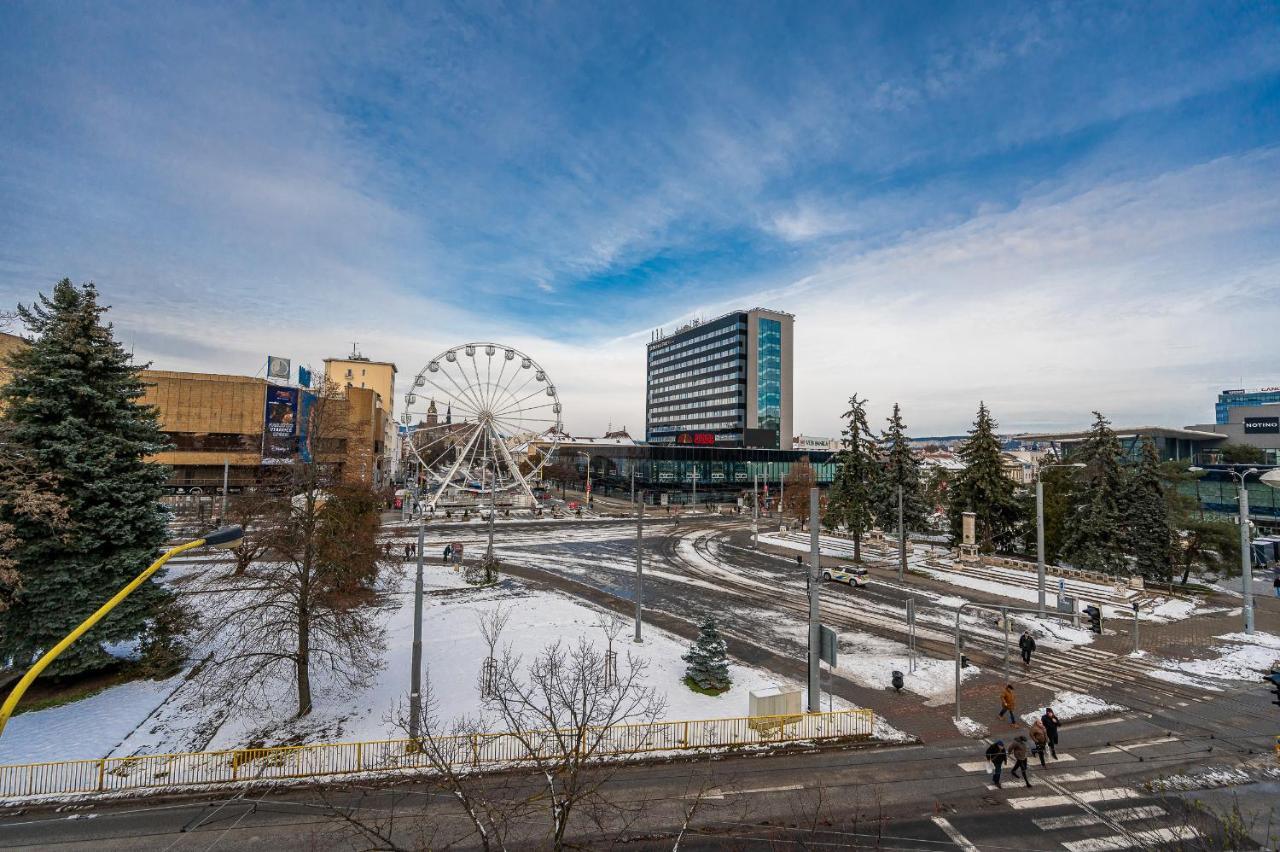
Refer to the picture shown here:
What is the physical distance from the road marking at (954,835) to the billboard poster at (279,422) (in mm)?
68070

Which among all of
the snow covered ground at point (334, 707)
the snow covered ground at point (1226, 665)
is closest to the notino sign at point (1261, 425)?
the snow covered ground at point (1226, 665)

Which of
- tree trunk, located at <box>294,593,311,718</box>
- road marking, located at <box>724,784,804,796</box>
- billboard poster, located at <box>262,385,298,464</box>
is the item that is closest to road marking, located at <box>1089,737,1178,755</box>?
road marking, located at <box>724,784,804,796</box>

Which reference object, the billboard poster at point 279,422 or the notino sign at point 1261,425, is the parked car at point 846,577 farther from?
the notino sign at point 1261,425

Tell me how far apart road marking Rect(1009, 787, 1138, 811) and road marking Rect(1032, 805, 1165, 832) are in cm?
44

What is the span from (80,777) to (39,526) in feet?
26.0

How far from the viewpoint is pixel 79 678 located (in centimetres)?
1802

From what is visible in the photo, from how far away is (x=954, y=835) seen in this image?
11.1 metres

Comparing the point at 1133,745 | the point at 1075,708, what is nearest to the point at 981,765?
the point at 1133,745

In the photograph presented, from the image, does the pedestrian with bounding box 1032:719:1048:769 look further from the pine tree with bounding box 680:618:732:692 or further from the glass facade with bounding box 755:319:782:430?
the glass facade with bounding box 755:319:782:430

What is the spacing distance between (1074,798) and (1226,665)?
1498cm

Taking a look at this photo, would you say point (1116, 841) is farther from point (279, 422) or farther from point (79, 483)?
point (279, 422)

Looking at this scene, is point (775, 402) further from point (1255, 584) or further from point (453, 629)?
point (453, 629)

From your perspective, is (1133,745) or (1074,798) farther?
(1133,745)

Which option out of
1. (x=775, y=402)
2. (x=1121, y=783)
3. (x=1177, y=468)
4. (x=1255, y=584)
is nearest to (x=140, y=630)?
(x=1121, y=783)
